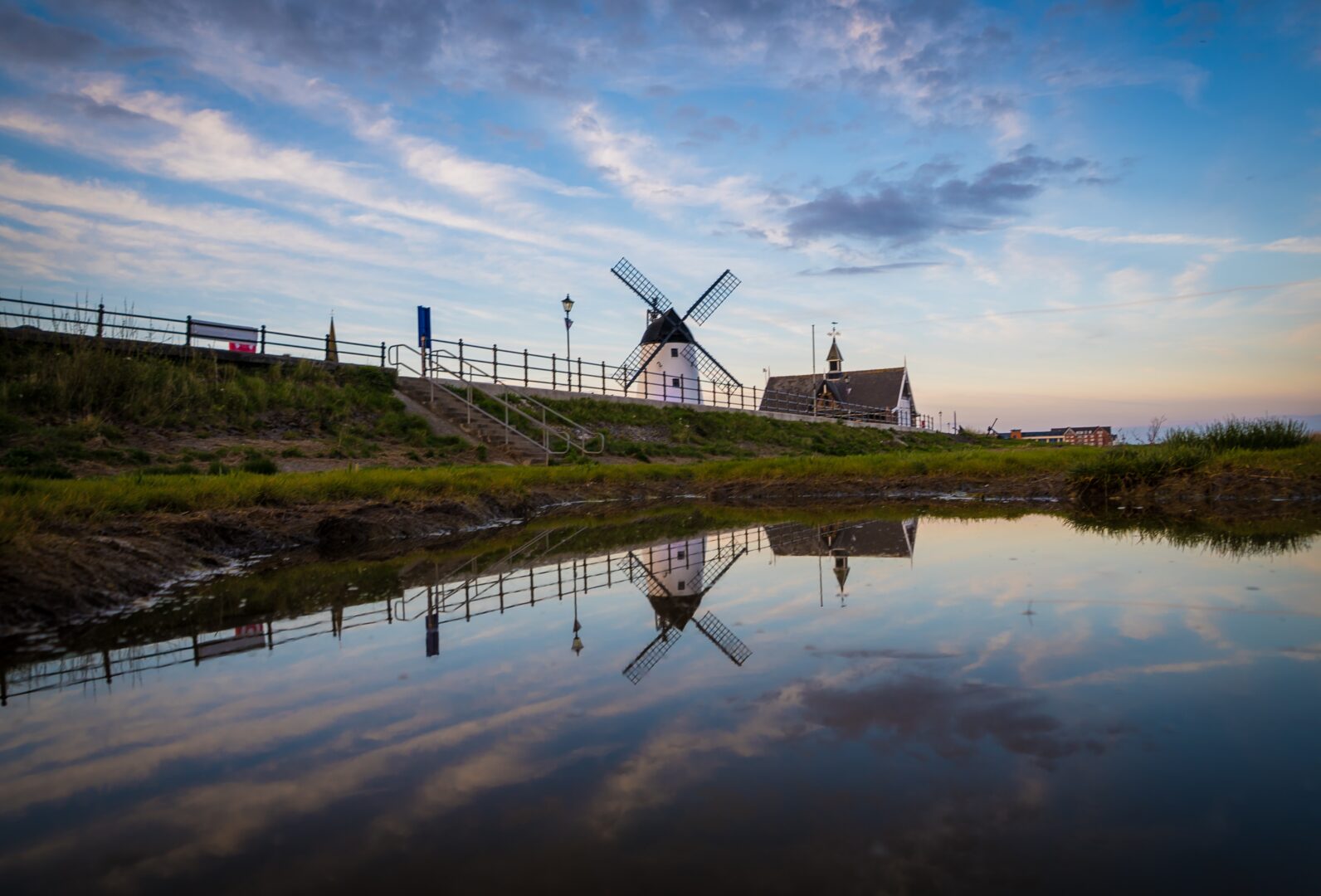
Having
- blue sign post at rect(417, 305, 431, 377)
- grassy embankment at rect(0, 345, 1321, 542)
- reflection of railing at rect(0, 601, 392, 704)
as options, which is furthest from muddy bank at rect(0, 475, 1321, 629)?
blue sign post at rect(417, 305, 431, 377)

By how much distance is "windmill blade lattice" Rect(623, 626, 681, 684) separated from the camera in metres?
4.40

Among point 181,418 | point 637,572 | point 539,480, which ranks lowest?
point 637,572

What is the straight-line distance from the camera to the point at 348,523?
1045 cm

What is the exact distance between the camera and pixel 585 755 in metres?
3.19

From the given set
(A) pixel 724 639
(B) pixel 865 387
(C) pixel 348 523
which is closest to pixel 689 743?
(A) pixel 724 639

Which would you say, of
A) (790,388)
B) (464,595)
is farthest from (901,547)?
(790,388)

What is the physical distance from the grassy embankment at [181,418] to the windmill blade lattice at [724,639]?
1207cm

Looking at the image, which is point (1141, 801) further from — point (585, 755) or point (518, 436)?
point (518, 436)

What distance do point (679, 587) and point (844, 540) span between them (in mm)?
3311

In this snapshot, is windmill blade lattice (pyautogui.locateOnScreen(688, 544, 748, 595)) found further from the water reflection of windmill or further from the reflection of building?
the reflection of building

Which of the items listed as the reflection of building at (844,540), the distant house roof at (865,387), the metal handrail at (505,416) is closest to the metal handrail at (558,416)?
the metal handrail at (505,416)

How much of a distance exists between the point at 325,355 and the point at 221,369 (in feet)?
15.2

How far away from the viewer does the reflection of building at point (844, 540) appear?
8382 mm

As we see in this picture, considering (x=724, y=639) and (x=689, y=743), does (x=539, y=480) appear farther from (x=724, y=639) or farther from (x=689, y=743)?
(x=689, y=743)
